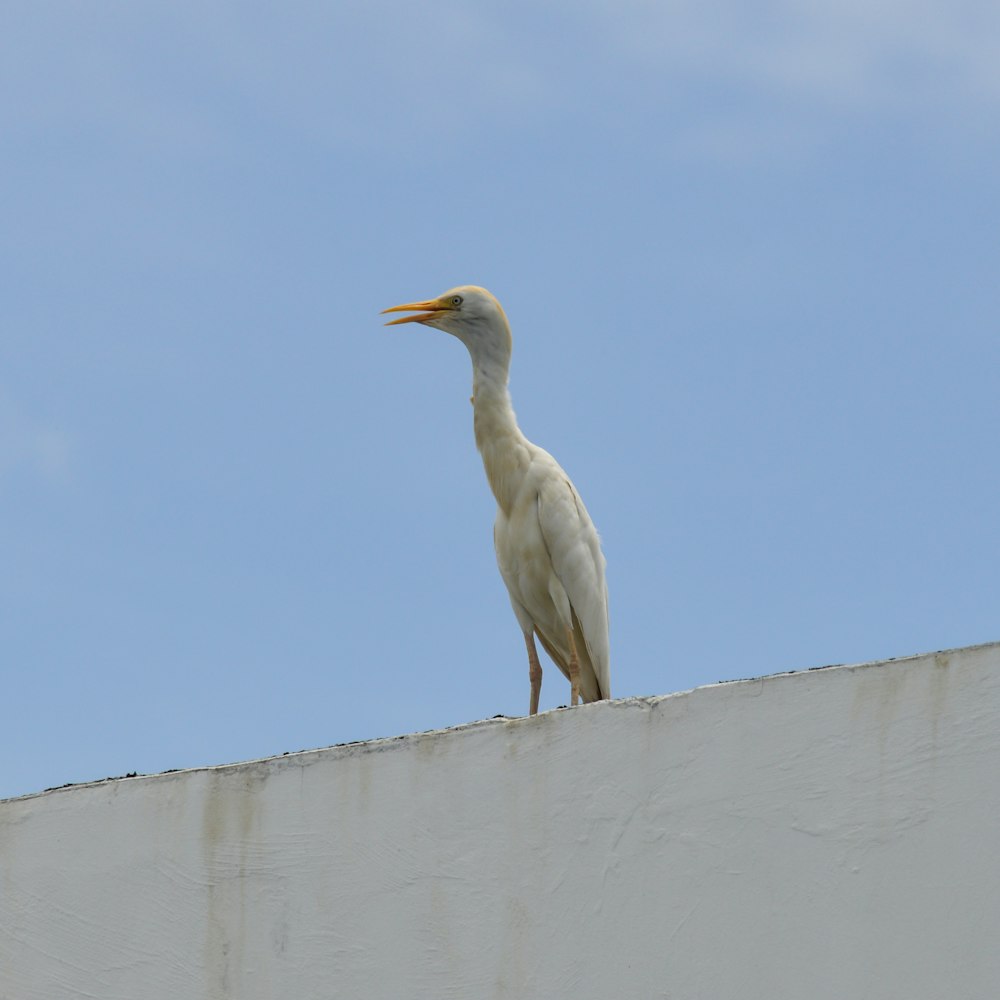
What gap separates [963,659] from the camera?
482 cm

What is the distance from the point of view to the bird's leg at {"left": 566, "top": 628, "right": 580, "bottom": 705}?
790 centimetres

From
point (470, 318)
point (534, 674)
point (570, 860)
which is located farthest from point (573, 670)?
point (570, 860)

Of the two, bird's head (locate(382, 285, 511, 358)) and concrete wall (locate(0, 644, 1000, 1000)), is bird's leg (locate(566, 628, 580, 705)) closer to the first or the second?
bird's head (locate(382, 285, 511, 358))

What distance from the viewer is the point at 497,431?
788 cm

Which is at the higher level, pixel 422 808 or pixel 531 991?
pixel 422 808

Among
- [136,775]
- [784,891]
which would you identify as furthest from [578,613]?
[784,891]

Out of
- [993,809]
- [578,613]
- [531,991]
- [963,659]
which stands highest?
[578,613]

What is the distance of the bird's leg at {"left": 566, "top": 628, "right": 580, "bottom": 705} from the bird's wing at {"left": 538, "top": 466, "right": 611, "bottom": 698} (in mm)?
88

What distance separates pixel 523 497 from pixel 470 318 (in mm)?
793

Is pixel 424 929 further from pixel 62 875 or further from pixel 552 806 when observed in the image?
pixel 62 875

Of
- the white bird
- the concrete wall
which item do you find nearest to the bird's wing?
the white bird

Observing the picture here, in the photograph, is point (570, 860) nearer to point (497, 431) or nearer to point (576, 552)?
point (576, 552)

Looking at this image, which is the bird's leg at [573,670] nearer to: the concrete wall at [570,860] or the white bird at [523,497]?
the white bird at [523,497]

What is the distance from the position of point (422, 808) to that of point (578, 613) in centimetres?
269
